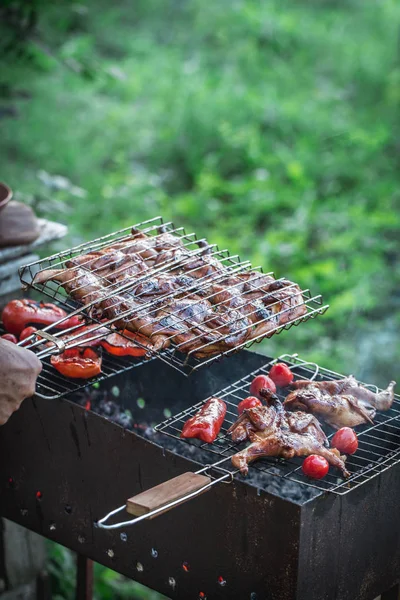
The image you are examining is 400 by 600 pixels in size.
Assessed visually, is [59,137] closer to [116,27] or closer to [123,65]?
[123,65]

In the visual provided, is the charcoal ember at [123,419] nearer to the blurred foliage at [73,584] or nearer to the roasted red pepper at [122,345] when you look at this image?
the roasted red pepper at [122,345]

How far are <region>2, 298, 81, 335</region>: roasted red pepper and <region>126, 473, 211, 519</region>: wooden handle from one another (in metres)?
1.48

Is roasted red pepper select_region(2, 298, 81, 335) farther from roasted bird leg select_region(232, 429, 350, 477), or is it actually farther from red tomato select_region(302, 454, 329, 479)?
red tomato select_region(302, 454, 329, 479)

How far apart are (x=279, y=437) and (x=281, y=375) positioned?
2.03 ft

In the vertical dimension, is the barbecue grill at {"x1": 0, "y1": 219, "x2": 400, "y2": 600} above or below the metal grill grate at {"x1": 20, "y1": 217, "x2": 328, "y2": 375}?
below

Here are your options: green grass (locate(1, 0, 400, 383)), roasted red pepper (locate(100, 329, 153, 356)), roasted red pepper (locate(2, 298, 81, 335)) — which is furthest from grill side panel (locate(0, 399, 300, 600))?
green grass (locate(1, 0, 400, 383))

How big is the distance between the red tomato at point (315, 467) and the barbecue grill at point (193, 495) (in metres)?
0.05

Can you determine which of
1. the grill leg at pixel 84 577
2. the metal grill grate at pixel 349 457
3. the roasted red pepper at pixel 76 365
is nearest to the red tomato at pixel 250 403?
the metal grill grate at pixel 349 457

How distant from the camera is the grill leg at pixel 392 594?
3740 mm

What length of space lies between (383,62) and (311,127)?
79.3 inches

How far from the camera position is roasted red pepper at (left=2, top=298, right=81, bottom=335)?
4.27m

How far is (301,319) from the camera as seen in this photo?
12.1 ft

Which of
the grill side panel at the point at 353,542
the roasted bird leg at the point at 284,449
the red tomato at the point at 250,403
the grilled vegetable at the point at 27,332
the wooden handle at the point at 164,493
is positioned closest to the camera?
the wooden handle at the point at 164,493

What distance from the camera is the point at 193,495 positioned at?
115 inches
